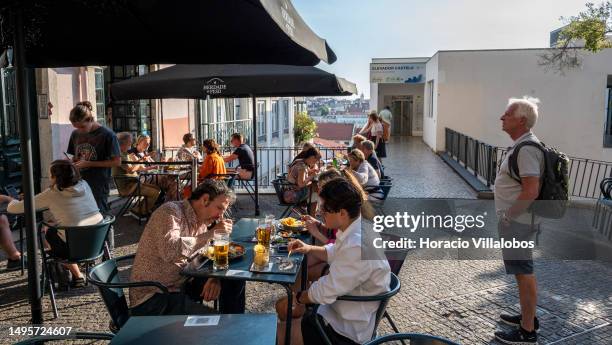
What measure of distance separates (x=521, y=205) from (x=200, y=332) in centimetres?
260

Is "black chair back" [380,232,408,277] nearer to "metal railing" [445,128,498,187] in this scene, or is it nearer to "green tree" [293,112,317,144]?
"metal railing" [445,128,498,187]

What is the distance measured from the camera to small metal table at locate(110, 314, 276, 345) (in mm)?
2115

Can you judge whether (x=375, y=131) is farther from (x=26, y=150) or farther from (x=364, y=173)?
(x=26, y=150)

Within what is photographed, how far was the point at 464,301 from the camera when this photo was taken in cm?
477

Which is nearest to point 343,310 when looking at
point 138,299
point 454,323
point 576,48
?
point 138,299

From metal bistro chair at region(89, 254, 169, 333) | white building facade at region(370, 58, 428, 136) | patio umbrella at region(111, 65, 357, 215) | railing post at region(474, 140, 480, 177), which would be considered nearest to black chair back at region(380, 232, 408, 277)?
metal bistro chair at region(89, 254, 169, 333)

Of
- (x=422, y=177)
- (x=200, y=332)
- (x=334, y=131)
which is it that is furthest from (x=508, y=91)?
(x=334, y=131)

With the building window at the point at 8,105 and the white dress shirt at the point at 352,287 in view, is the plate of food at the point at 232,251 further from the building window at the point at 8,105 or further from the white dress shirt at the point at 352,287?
the building window at the point at 8,105

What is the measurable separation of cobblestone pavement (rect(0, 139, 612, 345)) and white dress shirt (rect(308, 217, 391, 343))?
1.28 metres

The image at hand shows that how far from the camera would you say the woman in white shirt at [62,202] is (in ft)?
14.8

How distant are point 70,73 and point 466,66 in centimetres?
1410

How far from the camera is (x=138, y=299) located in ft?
10.5

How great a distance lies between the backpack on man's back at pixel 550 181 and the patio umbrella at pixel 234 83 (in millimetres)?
3594

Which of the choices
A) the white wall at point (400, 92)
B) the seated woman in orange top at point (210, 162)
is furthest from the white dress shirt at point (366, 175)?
the white wall at point (400, 92)
